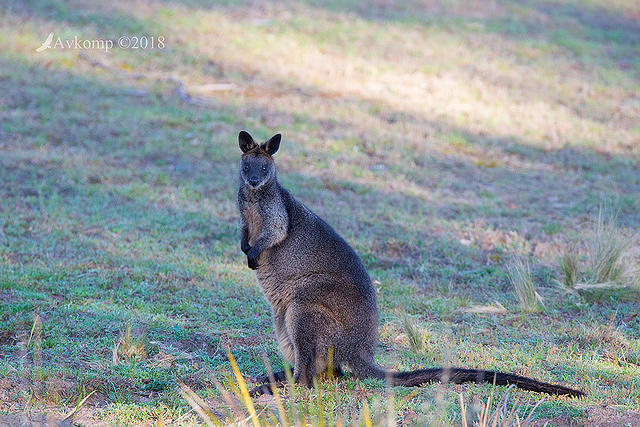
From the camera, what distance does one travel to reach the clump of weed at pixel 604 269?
752 centimetres

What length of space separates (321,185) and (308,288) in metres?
5.89

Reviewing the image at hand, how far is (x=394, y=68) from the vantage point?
16.5m

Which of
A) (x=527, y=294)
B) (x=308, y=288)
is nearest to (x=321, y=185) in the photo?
(x=527, y=294)

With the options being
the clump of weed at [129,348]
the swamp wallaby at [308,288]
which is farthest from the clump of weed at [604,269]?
the clump of weed at [129,348]

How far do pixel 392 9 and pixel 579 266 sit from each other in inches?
557

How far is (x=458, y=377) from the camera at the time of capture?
4.82 meters

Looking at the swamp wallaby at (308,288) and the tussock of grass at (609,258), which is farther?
the tussock of grass at (609,258)

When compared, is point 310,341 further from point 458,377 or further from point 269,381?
point 458,377

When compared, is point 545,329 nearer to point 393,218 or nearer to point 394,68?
point 393,218

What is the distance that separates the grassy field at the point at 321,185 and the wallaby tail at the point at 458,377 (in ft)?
0.35

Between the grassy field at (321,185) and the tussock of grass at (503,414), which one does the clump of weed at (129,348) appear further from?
the tussock of grass at (503,414)
